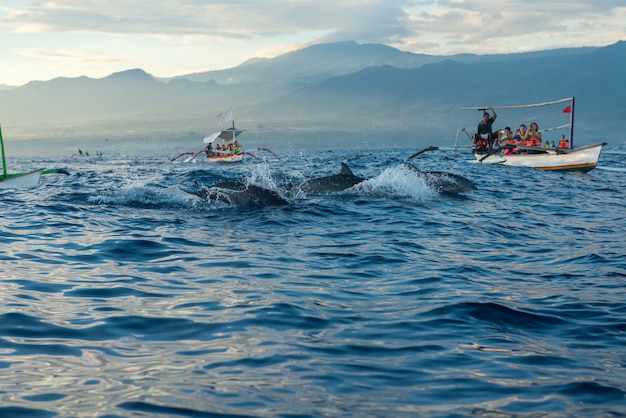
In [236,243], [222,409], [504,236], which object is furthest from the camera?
[504,236]

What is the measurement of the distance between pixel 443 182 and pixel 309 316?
14.6 metres

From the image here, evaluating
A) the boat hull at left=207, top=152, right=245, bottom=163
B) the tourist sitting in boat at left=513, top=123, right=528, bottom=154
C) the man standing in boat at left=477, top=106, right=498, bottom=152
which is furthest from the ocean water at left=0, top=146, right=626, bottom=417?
the boat hull at left=207, top=152, right=245, bottom=163

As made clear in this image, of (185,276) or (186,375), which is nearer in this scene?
(186,375)

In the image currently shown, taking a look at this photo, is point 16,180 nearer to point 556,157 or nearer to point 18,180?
point 18,180

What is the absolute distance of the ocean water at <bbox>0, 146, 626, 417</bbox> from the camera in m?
5.79

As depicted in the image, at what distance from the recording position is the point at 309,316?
8.23 metres

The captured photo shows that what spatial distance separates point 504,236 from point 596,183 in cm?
1642

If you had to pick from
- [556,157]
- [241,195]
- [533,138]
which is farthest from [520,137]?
[241,195]

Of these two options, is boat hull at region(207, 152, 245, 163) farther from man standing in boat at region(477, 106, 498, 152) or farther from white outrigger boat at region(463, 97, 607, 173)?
white outrigger boat at region(463, 97, 607, 173)

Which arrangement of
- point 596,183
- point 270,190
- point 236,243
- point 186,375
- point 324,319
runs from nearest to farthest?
point 186,375, point 324,319, point 236,243, point 270,190, point 596,183

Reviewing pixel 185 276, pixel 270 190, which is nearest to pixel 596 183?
pixel 270 190

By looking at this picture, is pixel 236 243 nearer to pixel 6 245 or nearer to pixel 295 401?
pixel 6 245

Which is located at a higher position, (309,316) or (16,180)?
(16,180)

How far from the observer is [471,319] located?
825cm
